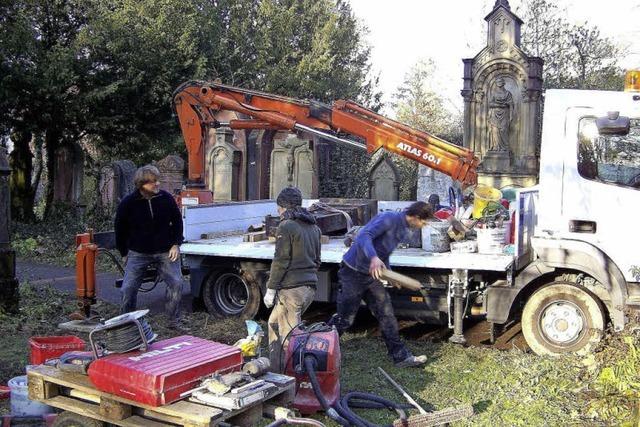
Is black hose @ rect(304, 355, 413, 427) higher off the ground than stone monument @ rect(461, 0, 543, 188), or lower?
lower

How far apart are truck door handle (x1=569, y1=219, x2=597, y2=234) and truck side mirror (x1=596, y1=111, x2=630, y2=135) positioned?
868 mm

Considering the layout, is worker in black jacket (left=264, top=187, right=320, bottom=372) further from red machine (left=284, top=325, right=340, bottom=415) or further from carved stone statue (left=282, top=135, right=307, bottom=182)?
carved stone statue (left=282, top=135, right=307, bottom=182)

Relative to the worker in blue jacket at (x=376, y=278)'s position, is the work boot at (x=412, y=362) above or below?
below

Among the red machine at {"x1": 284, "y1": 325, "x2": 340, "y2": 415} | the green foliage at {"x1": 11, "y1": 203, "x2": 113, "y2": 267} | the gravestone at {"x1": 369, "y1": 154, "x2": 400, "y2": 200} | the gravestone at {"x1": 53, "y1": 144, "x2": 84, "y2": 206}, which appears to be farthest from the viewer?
the gravestone at {"x1": 53, "y1": 144, "x2": 84, "y2": 206}

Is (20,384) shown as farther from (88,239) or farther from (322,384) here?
(88,239)

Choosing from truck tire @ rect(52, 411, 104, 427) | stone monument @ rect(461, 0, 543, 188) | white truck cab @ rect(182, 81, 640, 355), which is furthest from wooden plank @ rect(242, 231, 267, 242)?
stone monument @ rect(461, 0, 543, 188)

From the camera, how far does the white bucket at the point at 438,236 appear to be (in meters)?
7.52

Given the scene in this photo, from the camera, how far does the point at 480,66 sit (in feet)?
63.9

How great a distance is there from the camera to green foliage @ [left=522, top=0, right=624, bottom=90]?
951 inches

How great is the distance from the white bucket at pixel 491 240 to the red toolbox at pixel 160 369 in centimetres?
361

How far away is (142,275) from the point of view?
749cm

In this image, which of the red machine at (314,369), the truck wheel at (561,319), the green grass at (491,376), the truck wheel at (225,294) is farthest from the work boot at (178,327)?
the truck wheel at (561,319)

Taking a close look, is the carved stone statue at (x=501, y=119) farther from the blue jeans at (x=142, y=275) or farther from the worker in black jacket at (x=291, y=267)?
the worker in black jacket at (x=291, y=267)

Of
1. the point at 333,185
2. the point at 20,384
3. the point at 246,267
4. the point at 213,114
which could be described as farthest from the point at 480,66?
the point at 20,384
